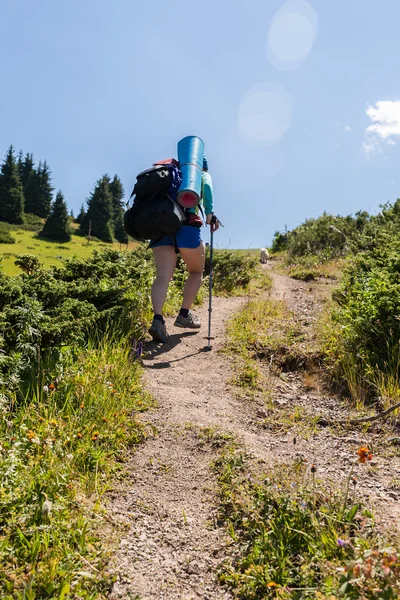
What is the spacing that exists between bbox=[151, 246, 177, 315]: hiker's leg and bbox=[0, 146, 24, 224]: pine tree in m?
75.3

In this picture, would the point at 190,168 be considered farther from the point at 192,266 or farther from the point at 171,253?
the point at 192,266

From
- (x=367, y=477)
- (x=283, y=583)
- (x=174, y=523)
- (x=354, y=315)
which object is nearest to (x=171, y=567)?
(x=174, y=523)

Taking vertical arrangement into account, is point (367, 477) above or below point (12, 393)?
below

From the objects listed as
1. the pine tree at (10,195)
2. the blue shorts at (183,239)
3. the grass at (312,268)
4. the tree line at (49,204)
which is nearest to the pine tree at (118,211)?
the tree line at (49,204)

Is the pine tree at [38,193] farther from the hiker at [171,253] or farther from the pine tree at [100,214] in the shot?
the hiker at [171,253]

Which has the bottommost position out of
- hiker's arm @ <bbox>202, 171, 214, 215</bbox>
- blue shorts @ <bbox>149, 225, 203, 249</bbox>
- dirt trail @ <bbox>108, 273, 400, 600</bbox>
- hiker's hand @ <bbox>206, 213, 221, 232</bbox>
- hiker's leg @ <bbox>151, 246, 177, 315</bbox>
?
dirt trail @ <bbox>108, 273, 400, 600</bbox>

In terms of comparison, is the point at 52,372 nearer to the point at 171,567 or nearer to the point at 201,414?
the point at 201,414

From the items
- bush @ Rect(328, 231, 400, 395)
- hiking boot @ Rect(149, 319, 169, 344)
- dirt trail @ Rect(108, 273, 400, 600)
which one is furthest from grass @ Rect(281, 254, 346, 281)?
dirt trail @ Rect(108, 273, 400, 600)

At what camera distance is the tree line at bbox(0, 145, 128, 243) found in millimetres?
66312

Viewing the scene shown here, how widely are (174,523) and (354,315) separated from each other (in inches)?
139

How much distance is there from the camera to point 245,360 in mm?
4488

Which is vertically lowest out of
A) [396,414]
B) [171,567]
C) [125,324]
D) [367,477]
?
[171,567]

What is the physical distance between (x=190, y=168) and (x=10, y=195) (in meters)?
76.4

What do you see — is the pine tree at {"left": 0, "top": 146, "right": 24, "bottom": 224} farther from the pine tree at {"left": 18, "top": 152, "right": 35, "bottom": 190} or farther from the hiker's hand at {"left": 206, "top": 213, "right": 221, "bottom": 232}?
the hiker's hand at {"left": 206, "top": 213, "right": 221, "bottom": 232}
